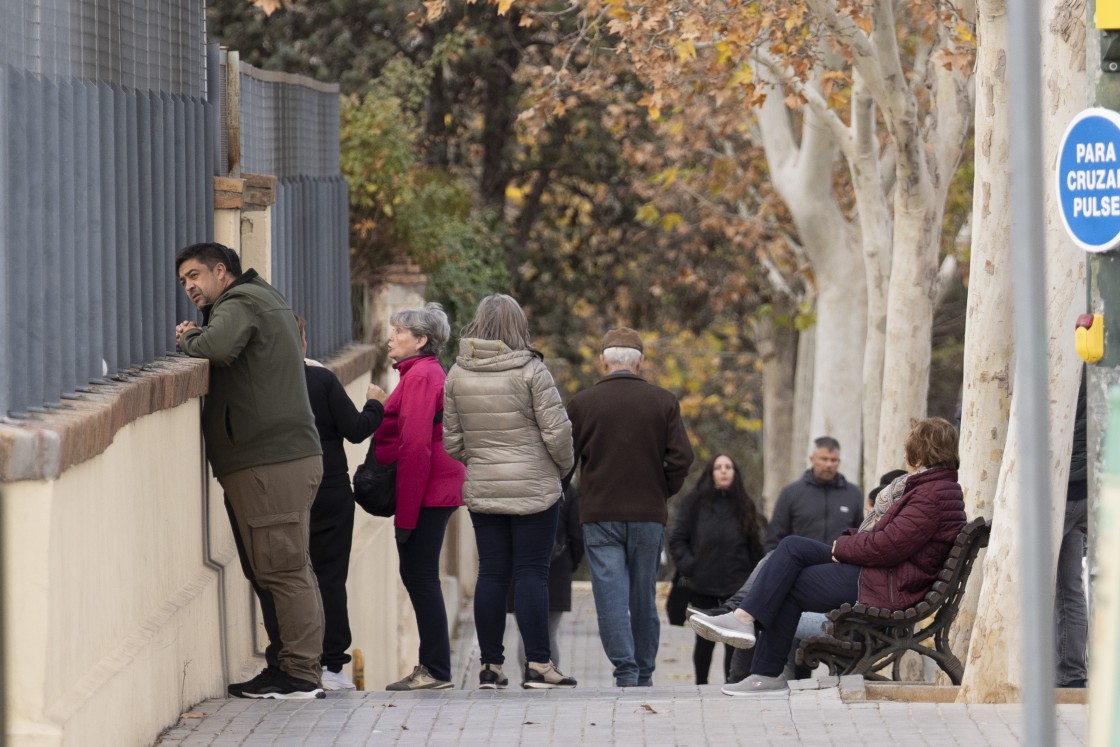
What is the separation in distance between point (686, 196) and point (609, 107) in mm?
2902

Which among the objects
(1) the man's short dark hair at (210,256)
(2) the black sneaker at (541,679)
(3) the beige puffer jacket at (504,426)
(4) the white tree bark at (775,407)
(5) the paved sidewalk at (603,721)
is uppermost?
(1) the man's short dark hair at (210,256)

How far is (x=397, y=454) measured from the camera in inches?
337

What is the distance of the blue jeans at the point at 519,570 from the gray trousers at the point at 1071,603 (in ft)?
7.65

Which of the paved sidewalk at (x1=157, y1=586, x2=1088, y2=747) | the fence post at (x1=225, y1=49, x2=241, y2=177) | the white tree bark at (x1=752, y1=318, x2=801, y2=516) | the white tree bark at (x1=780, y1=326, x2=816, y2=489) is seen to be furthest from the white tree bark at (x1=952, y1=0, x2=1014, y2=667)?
the white tree bark at (x1=752, y1=318, x2=801, y2=516)

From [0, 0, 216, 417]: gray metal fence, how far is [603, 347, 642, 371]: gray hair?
2.17 metres

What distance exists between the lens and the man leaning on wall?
7.27 m

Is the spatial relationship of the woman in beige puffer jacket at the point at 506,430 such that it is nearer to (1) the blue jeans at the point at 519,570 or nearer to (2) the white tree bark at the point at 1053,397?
(1) the blue jeans at the point at 519,570

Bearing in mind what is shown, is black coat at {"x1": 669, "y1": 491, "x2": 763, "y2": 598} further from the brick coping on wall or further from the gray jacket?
the brick coping on wall

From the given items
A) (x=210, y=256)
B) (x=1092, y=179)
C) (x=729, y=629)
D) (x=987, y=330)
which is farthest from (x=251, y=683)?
(x=1092, y=179)

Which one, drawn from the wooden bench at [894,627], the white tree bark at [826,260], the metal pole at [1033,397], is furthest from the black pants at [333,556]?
the white tree bark at [826,260]

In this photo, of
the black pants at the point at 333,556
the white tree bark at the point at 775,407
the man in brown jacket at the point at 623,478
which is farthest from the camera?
the white tree bark at the point at 775,407

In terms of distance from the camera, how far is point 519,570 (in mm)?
8398

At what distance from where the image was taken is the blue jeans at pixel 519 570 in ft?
27.4

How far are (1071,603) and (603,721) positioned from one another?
8.48 ft
